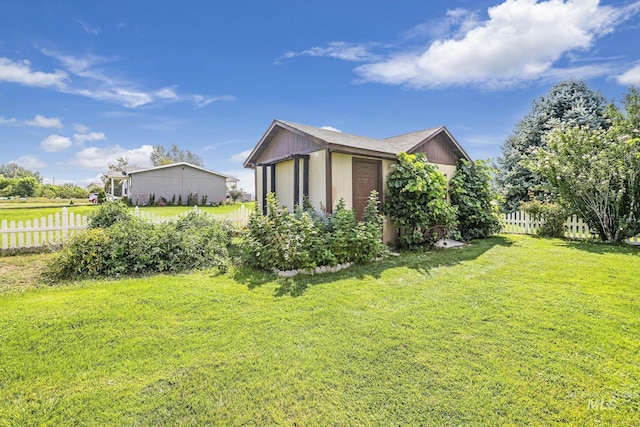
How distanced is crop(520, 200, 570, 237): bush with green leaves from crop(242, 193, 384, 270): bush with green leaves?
718cm

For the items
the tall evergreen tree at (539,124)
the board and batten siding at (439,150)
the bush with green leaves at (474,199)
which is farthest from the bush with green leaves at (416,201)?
the tall evergreen tree at (539,124)

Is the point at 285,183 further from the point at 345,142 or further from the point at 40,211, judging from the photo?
the point at 40,211

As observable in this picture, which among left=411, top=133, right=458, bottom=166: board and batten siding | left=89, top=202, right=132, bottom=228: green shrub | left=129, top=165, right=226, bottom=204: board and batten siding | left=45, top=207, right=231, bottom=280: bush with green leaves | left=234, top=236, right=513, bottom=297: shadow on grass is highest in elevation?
left=129, top=165, right=226, bottom=204: board and batten siding

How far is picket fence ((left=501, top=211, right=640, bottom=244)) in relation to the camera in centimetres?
893

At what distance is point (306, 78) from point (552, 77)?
11.4 m

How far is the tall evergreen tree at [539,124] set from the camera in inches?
496

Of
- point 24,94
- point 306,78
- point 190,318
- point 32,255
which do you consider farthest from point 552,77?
point 24,94

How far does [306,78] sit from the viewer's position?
1037cm

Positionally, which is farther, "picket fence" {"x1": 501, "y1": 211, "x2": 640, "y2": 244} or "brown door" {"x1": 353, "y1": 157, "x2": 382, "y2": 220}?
"picket fence" {"x1": 501, "y1": 211, "x2": 640, "y2": 244}

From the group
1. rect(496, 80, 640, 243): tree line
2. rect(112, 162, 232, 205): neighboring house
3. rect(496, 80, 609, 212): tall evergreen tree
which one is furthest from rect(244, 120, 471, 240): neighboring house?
rect(112, 162, 232, 205): neighboring house

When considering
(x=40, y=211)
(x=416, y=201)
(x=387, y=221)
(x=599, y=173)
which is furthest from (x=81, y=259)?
(x=40, y=211)

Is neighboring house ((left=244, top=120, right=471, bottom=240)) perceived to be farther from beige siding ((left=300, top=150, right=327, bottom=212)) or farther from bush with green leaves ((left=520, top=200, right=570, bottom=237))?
bush with green leaves ((left=520, top=200, right=570, bottom=237))

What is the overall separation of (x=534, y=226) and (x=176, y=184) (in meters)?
25.6

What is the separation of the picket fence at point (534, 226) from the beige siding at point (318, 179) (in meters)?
7.64
